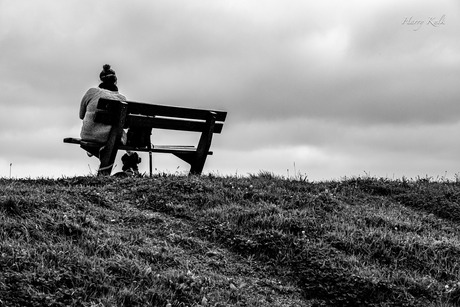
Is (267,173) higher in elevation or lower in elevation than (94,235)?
higher

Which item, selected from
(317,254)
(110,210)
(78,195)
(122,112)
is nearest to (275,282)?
(317,254)

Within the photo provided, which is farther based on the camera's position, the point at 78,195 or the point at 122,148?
the point at 122,148

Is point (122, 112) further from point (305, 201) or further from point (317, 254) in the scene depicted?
A: point (317, 254)

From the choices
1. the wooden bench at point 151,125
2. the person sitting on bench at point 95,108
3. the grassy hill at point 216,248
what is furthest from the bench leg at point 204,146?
the grassy hill at point 216,248

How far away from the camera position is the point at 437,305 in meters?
7.26

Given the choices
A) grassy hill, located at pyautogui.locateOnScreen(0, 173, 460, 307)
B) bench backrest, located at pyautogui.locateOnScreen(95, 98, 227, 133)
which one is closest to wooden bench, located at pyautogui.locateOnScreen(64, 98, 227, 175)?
bench backrest, located at pyautogui.locateOnScreen(95, 98, 227, 133)

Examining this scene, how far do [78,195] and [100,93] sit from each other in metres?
4.20

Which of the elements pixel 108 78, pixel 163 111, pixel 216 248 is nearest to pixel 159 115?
pixel 163 111

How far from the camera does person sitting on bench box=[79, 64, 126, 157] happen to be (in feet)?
42.5

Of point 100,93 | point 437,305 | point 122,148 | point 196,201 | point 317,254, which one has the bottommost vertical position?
point 437,305

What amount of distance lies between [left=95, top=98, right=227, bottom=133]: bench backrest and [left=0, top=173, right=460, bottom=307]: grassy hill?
1.98 m

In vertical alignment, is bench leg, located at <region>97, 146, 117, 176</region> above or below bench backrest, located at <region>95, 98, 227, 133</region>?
below

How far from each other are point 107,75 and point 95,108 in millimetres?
1395

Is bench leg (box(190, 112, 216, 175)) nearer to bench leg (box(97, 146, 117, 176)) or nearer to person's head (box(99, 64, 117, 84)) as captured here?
bench leg (box(97, 146, 117, 176))
